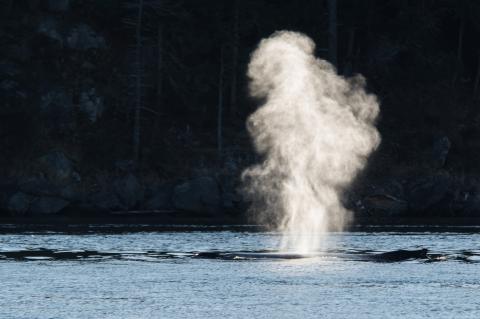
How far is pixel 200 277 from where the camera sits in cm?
5869

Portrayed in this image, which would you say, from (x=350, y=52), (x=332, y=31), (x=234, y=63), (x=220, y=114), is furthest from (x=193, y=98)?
(x=350, y=52)

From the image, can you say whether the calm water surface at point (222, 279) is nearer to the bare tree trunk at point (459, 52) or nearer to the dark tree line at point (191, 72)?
the dark tree line at point (191, 72)

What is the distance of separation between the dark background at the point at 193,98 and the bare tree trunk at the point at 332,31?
174 mm

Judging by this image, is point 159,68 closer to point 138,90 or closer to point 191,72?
point 191,72

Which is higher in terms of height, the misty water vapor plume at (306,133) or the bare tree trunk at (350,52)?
the bare tree trunk at (350,52)

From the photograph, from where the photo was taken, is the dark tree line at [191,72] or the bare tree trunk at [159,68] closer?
the dark tree line at [191,72]

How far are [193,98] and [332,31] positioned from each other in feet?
46.0

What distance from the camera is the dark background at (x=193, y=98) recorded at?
101562 millimetres

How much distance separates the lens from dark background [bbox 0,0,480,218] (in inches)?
3999

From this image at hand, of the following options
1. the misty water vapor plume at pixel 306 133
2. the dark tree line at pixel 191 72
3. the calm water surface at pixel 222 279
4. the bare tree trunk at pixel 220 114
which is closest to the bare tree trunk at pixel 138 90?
the dark tree line at pixel 191 72

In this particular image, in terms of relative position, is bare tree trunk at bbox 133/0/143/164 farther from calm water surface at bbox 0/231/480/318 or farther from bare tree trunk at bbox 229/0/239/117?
calm water surface at bbox 0/231/480/318

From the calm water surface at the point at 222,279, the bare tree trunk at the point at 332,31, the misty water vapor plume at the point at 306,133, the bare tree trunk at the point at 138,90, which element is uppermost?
the bare tree trunk at the point at 332,31

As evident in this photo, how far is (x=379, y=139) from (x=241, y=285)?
61258 millimetres

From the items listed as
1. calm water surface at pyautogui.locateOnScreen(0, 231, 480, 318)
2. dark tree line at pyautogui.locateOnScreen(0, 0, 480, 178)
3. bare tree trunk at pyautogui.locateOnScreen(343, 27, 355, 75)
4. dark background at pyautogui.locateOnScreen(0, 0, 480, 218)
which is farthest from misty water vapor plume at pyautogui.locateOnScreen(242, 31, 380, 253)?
bare tree trunk at pyautogui.locateOnScreen(343, 27, 355, 75)
